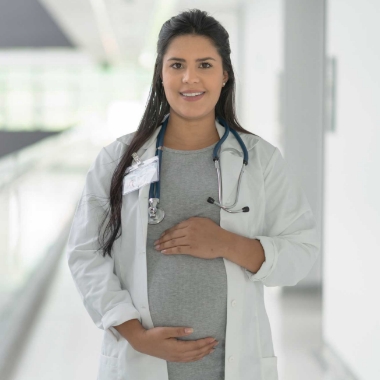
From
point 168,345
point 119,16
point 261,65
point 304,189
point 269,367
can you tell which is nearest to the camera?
point 168,345

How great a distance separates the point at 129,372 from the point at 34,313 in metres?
3.69

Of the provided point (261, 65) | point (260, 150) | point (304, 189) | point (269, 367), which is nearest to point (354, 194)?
point (304, 189)

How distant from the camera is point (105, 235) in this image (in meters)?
1.53

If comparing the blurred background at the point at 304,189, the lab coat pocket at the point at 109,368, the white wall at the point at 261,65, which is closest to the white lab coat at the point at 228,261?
the lab coat pocket at the point at 109,368

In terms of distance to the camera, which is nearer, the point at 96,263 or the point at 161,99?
the point at 96,263

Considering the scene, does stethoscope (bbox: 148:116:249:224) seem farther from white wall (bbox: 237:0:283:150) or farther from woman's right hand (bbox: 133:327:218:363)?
white wall (bbox: 237:0:283:150)

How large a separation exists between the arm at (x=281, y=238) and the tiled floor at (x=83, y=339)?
7.78 feet

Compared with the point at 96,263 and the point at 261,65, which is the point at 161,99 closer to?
the point at 96,263

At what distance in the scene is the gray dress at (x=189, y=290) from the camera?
58.4 inches

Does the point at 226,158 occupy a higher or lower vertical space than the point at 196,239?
higher

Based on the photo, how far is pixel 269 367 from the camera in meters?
1.54

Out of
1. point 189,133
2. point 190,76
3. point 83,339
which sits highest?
point 190,76

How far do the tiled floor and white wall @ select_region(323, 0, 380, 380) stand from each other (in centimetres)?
27

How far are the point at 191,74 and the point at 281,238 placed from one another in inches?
18.1
